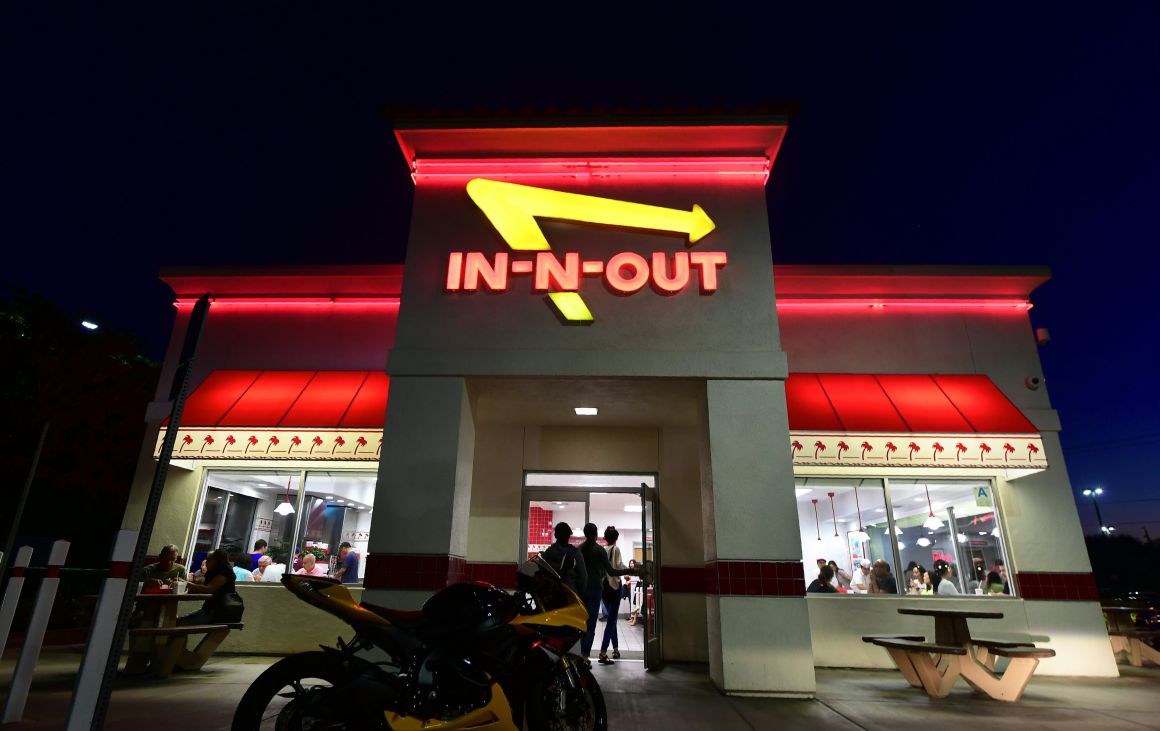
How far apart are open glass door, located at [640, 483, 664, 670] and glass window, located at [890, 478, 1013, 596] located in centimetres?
402

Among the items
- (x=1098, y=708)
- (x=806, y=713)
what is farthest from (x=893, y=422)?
(x=806, y=713)

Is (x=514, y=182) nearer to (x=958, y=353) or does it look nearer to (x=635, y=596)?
(x=958, y=353)

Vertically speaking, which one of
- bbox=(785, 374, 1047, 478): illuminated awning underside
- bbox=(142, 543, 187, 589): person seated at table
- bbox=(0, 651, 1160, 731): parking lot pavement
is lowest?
bbox=(0, 651, 1160, 731): parking lot pavement

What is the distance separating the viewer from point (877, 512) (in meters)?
9.66

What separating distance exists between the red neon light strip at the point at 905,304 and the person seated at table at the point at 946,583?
4.39 m

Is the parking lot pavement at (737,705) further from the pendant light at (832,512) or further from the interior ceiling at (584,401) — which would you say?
the interior ceiling at (584,401)

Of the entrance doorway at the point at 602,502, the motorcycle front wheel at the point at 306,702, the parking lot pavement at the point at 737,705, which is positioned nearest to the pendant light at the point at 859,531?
the parking lot pavement at the point at 737,705

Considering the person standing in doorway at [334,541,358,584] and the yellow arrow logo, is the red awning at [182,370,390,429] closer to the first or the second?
the person standing in doorway at [334,541,358,584]

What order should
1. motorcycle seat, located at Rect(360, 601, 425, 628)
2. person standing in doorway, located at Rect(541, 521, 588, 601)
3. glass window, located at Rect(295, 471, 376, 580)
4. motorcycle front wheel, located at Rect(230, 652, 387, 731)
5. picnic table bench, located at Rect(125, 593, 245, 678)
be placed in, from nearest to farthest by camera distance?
motorcycle front wheel, located at Rect(230, 652, 387, 731) < motorcycle seat, located at Rect(360, 601, 425, 628) < picnic table bench, located at Rect(125, 593, 245, 678) < person standing in doorway, located at Rect(541, 521, 588, 601) < glass window, located at Rect(295, 471, 376, 580)

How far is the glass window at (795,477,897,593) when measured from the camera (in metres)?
9.41

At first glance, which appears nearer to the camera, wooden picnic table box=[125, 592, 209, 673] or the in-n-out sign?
wooden picnic table box=[125, 592, 209, 673]

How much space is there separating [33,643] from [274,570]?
14.3 ft

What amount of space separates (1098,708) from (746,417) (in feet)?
15.7

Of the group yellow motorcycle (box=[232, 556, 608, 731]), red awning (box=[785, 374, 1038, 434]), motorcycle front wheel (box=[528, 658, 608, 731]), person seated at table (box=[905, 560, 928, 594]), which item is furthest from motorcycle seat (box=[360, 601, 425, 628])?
person seated at table (box=[905, 560, 928, 594])
